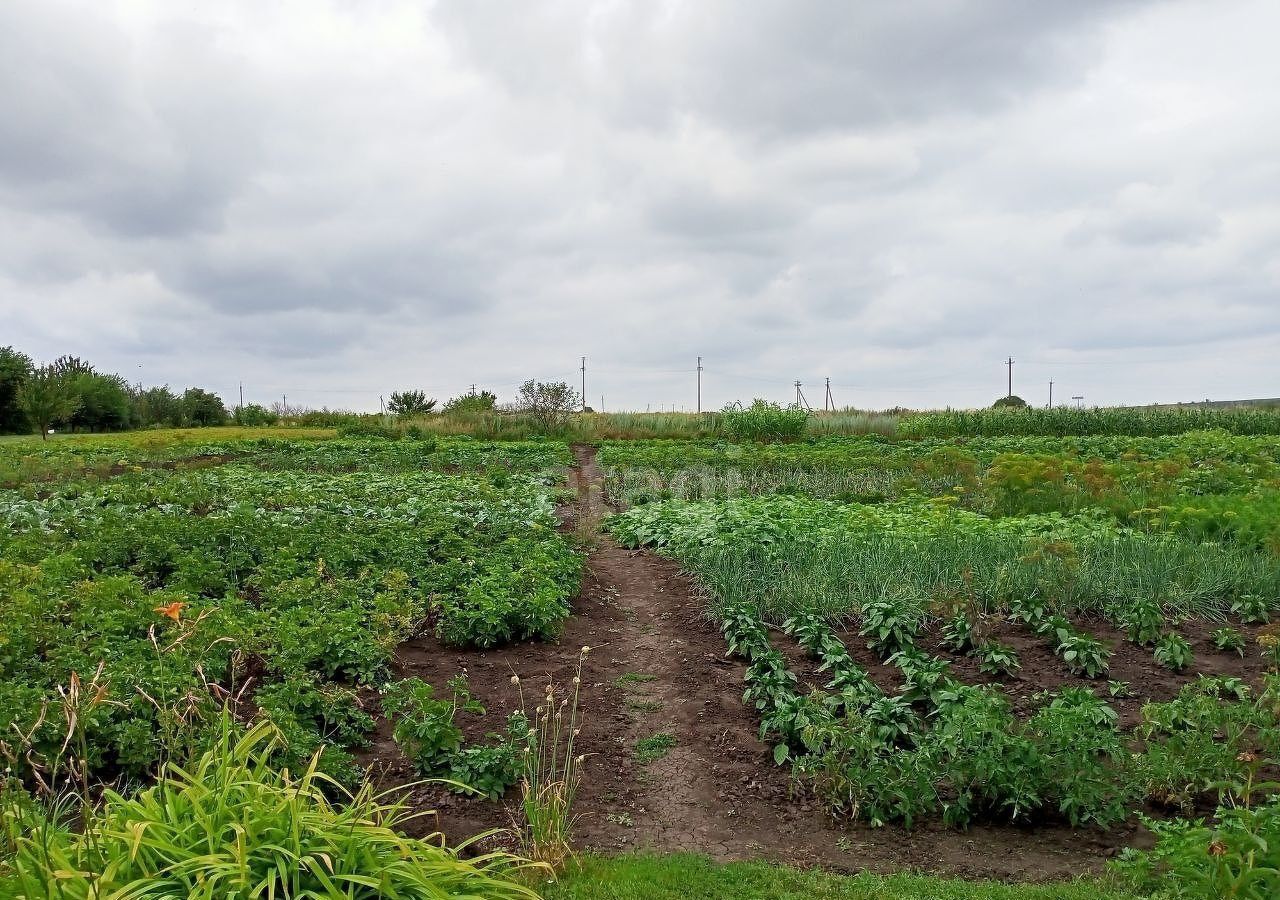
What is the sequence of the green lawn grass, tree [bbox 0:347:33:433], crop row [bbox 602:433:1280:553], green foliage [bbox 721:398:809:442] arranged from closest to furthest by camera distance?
the green lawn grass → crop row [bbox 602:433:1280:553] → green foliage [bbox 721:398:809:442] → tree [bbox 0:347:33:433]

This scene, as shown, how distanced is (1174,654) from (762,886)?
3957mm

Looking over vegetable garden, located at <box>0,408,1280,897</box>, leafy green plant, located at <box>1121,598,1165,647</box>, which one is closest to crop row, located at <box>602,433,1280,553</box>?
vegetable garden, located at <box>0,408,1280,897</box>

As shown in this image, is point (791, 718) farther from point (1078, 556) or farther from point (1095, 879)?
point (1078, 556)

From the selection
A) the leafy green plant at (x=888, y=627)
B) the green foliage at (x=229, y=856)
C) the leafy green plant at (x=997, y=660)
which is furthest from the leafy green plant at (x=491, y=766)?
the leafy green plant at (x=997, y=660)

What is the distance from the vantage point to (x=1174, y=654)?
6008mm

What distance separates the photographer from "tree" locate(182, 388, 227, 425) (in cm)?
5506

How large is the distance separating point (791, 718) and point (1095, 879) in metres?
1.65

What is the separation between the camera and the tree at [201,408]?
5506cm

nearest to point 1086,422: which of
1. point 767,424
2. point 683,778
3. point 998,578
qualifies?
point 767,424

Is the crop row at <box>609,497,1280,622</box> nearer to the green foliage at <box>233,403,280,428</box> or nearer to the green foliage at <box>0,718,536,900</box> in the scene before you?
the green foliage at <box>0,718,536,900</box>

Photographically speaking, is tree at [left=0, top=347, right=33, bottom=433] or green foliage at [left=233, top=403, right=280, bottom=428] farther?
green foliage at [left=233, top=403, right=280, bottom=428]

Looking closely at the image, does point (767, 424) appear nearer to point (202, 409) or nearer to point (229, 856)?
point (229, 856)

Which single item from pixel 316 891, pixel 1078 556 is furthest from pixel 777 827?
pixel 1078 556

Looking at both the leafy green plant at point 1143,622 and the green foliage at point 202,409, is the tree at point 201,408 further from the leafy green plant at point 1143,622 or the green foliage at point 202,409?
the leafy green plant at point 1143,622
